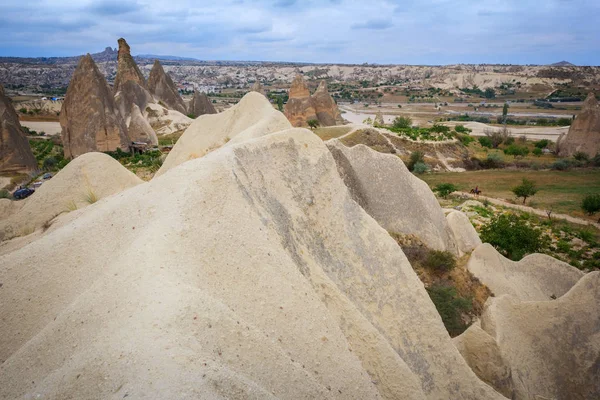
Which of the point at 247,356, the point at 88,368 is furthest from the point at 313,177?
the point at 88,368

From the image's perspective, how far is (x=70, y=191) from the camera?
13.0 m

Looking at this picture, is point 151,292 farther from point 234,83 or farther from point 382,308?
point 234,83

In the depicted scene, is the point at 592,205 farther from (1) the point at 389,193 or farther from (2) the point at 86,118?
(2) the point at 86,118

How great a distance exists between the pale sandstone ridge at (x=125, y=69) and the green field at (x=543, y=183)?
37.3m

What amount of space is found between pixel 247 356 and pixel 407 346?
5311 mm

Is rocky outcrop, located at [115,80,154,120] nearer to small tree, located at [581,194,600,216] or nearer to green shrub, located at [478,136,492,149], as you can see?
small tree, located at [581,194,600,216]

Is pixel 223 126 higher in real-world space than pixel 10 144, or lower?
higher

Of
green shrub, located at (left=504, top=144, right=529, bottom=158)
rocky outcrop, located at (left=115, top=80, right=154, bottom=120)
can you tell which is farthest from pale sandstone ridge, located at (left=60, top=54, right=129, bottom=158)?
green shrub, located at (left=504, top=144, right=529, bottom=158)

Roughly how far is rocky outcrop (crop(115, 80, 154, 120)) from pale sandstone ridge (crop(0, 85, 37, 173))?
1578 centimetres

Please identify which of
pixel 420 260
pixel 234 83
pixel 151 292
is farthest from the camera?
pixel 234 83

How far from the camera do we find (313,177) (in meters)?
9.62

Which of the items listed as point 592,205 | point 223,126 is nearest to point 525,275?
point 223,126

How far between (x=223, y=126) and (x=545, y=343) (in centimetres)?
1275

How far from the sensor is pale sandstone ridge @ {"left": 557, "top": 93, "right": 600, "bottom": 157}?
46.7 m
